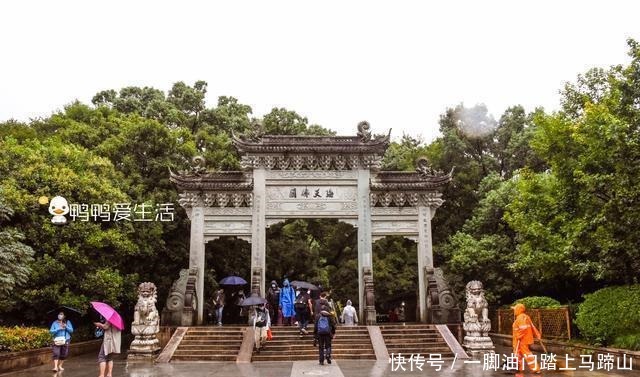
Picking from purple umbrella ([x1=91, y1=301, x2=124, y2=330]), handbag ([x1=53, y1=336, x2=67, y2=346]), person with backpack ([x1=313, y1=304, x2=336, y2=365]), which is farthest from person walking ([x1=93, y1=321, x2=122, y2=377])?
person with backpack ([x1=313, y1=304, x2=336, y2=365])

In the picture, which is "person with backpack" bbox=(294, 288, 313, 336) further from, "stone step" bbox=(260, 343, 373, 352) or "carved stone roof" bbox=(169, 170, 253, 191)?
"carved stone roof" bbox=(169, 170, 253, 191)

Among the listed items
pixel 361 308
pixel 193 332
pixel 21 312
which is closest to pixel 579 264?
pixel 361 308

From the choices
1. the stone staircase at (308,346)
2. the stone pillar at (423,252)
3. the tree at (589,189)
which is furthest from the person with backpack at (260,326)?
the tree at (589,189)

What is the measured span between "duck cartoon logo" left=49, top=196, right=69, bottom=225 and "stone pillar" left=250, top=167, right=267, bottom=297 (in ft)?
17.7

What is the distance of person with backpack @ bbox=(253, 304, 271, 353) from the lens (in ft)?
43.9

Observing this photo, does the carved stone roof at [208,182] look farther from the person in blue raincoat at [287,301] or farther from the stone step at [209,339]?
the stone step at [209,339]

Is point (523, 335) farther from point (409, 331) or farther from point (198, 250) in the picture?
point (198, 250)

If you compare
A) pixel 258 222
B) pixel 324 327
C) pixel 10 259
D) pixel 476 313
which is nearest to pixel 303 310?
pixel 324 327

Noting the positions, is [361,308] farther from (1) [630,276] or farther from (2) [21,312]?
(2) [21,312]

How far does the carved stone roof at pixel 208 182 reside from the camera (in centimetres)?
1770

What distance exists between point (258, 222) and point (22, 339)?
7274 millimetres

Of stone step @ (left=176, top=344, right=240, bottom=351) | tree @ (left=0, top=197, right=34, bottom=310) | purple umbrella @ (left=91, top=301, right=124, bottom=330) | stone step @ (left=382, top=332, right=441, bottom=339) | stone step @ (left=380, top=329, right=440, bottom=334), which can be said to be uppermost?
tree @ (left=0, top=197, right=34, bottom=310)

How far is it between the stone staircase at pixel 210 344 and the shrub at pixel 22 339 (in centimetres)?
329

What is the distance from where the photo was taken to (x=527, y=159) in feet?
76.1
